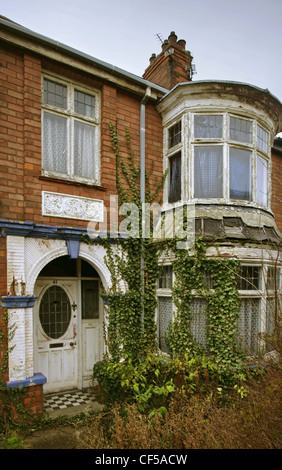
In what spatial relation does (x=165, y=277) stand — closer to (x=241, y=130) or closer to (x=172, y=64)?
(x=241, y=130)

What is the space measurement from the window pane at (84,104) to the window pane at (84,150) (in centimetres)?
26

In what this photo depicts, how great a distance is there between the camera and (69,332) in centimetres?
639

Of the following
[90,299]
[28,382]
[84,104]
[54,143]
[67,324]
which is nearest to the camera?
[28,382]

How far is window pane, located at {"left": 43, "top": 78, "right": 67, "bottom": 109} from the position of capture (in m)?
5.50

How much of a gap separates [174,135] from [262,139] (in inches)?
74.0

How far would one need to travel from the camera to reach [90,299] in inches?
267

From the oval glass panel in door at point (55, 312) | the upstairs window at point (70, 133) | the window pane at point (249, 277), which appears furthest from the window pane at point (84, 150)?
the window pane at point (249, 277)

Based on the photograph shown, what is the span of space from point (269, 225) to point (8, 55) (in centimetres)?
558

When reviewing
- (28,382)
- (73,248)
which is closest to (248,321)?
(73,248)

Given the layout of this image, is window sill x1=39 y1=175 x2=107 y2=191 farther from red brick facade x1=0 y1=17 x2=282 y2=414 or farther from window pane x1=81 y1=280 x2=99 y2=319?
window pane x1=81 y1=280 x2=99 y2=319

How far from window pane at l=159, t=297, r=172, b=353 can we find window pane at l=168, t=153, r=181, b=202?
208 cm

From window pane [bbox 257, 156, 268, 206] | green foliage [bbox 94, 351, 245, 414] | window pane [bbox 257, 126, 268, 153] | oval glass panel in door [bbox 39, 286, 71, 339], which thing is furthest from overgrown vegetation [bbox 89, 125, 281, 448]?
window pane [bbox 257, 126, 268, 153]
